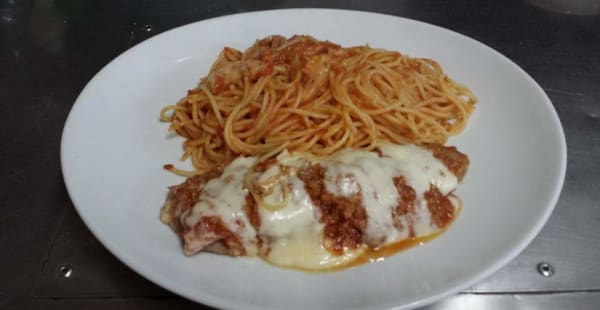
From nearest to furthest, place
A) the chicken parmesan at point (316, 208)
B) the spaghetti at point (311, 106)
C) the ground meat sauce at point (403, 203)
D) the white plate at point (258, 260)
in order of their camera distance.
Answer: the white plate at point (258, 260) → the chicken parmesan at point (316, 208) → the ground meat sauce at point (403, 203) → the spaghetti at point (311, 106)

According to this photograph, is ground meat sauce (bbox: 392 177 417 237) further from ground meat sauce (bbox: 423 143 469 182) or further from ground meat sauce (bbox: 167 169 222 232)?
ground meat sauce (bbox: 167 169 222 232)

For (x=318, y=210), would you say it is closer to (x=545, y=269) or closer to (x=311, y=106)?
(x=311, y=106)

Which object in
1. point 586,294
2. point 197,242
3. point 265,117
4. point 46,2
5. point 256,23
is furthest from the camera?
point 46,2

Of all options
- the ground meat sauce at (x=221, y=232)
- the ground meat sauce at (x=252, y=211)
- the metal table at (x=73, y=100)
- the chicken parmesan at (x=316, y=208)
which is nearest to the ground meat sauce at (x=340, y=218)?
the chicken parmesan at (x=316, y=208)

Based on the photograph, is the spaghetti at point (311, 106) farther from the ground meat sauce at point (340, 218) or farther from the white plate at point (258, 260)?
the ground meat sauce at point (340, 218)

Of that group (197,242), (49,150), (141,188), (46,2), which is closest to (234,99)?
(141,188)

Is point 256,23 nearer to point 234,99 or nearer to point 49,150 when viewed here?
point 234,99

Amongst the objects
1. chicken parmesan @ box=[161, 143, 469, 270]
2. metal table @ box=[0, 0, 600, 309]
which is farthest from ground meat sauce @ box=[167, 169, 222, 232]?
metal table @ box=[0, 0, 600, 309]
